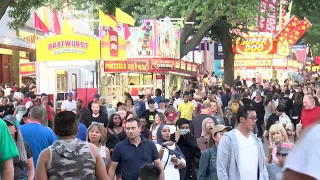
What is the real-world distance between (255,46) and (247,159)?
3455cm

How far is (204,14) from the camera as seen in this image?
90.3 ft

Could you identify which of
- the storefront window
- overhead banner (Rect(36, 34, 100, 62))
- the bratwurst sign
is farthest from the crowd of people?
the bratwurst sign

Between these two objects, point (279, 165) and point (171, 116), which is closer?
point (279, 165)

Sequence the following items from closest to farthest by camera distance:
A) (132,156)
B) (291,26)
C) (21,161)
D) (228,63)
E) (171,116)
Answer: (21,161)
(132,156)
(171,116)
(291,26)
(228,63)

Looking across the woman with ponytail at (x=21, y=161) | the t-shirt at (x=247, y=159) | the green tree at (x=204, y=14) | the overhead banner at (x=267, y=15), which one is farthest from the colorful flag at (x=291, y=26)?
the woman with ponytail at (x=21, y=161)

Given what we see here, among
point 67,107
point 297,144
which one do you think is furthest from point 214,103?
point 297,144

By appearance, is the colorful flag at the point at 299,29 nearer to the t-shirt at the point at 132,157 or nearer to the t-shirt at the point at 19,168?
the t-shirt at the point at 132,157

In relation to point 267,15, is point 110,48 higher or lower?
lower

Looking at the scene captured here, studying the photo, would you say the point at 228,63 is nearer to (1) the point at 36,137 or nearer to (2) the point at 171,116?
(2) the point at 171,116

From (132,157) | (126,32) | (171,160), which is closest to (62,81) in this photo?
(126,32)

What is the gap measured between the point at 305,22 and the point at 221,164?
31.8 m

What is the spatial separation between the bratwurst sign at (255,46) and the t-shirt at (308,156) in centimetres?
3829

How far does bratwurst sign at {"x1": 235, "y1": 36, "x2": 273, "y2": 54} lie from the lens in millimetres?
40406

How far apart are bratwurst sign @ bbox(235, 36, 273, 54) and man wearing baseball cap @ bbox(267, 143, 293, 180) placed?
109 feet
